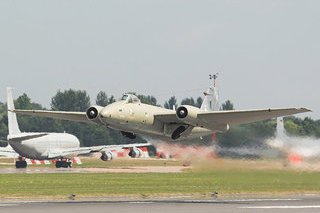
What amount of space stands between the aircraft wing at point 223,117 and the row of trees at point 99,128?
2.82 metres

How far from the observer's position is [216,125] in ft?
141

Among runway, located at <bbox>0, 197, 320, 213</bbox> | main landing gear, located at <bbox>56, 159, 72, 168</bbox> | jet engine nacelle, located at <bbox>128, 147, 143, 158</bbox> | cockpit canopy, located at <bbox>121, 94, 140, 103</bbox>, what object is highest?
cockpit canopy, located at <bbox>121, 94, 140, 103</bbox>

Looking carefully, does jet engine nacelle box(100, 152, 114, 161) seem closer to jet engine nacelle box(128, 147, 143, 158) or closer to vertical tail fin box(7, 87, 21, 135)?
jet engine nacelle box(128, 147, 143, 158)

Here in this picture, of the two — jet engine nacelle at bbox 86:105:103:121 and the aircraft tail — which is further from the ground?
the aircraft tail

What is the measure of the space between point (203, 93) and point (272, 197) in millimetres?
10781

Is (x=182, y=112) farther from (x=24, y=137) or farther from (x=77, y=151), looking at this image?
(x=77, y=151)

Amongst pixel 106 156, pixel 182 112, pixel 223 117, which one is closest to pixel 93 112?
pixel 182 112

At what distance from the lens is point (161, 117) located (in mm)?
41406

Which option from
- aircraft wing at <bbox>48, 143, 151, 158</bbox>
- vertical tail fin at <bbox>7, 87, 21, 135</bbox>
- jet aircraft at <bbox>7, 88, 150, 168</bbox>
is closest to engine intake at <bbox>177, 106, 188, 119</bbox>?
jet aircraft at <bbox>7, 88, 150, 168</bbox>

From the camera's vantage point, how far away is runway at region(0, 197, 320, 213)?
32688mm

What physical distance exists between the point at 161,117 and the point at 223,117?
166 inches

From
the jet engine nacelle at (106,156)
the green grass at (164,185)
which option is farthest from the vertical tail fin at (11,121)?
the green grass at (164,185)

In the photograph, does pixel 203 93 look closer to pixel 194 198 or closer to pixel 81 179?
pixel 194 198

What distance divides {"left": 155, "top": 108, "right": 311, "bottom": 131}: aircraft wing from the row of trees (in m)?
2.82
